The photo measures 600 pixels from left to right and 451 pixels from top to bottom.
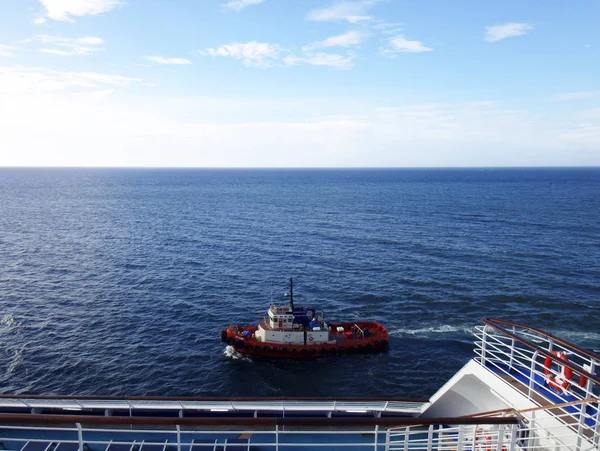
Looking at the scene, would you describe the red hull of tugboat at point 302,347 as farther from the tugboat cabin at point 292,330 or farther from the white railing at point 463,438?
Result: the white railing at point 463,438

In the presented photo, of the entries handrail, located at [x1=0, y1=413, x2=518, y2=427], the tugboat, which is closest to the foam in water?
the tugboat

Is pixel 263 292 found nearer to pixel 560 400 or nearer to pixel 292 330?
pixel 292 330

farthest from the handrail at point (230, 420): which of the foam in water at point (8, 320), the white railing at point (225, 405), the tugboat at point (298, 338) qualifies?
the foam in water at point (8, 320)

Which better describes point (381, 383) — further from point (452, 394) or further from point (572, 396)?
point (572, 396)

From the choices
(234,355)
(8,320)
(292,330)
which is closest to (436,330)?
(292,330)

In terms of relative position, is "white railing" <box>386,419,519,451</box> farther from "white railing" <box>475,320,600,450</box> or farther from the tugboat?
the tugboat

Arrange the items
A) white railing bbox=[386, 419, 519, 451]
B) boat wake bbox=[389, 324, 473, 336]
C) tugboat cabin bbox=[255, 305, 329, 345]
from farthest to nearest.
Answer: boat wake bbox=[389, 324, 473, 336] < tugboat cabin bbox=[255, 305, 329, 345] < white railing bbox=[386, 419, 519, 451]

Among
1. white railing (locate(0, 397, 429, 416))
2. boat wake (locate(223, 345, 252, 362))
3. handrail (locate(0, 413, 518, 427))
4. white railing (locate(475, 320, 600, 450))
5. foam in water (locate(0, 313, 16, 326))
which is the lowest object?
boat wake (locate(223, 345, 252, 362))
